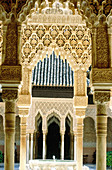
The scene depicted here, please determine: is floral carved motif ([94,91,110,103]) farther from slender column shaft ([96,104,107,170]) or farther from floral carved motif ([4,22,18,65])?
floral carved motif ([4,22,18,65])

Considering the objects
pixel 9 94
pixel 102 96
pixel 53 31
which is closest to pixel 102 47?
pixel 102 96

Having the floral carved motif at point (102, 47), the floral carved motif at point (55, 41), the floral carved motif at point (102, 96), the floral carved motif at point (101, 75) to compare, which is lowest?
the floral carved motif at point (102, 96)

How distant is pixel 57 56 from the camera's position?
35.3ft

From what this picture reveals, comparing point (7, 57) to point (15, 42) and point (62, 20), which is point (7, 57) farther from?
point (62, 20)

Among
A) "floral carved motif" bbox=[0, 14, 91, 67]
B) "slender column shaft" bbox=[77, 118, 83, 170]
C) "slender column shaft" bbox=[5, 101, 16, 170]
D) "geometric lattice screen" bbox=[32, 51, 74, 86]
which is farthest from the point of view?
"geometric lattice screen" bbox=[32, 51, 74, 86]

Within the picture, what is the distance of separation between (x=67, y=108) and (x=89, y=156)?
514 centimetres

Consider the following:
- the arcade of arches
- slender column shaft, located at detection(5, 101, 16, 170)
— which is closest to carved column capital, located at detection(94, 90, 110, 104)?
the arcade of arches

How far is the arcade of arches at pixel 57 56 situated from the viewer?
620 cm

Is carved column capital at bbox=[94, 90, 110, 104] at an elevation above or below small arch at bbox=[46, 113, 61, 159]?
above

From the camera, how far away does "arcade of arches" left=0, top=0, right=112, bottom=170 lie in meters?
6.20

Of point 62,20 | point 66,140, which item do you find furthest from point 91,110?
point 62,20

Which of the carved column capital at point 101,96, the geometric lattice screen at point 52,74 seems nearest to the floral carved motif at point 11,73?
the carved column capital at point 101,96

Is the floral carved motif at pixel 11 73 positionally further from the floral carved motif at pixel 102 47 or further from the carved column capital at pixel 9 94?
the floral carved motif at pixel 102 47

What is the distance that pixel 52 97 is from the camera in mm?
18531
